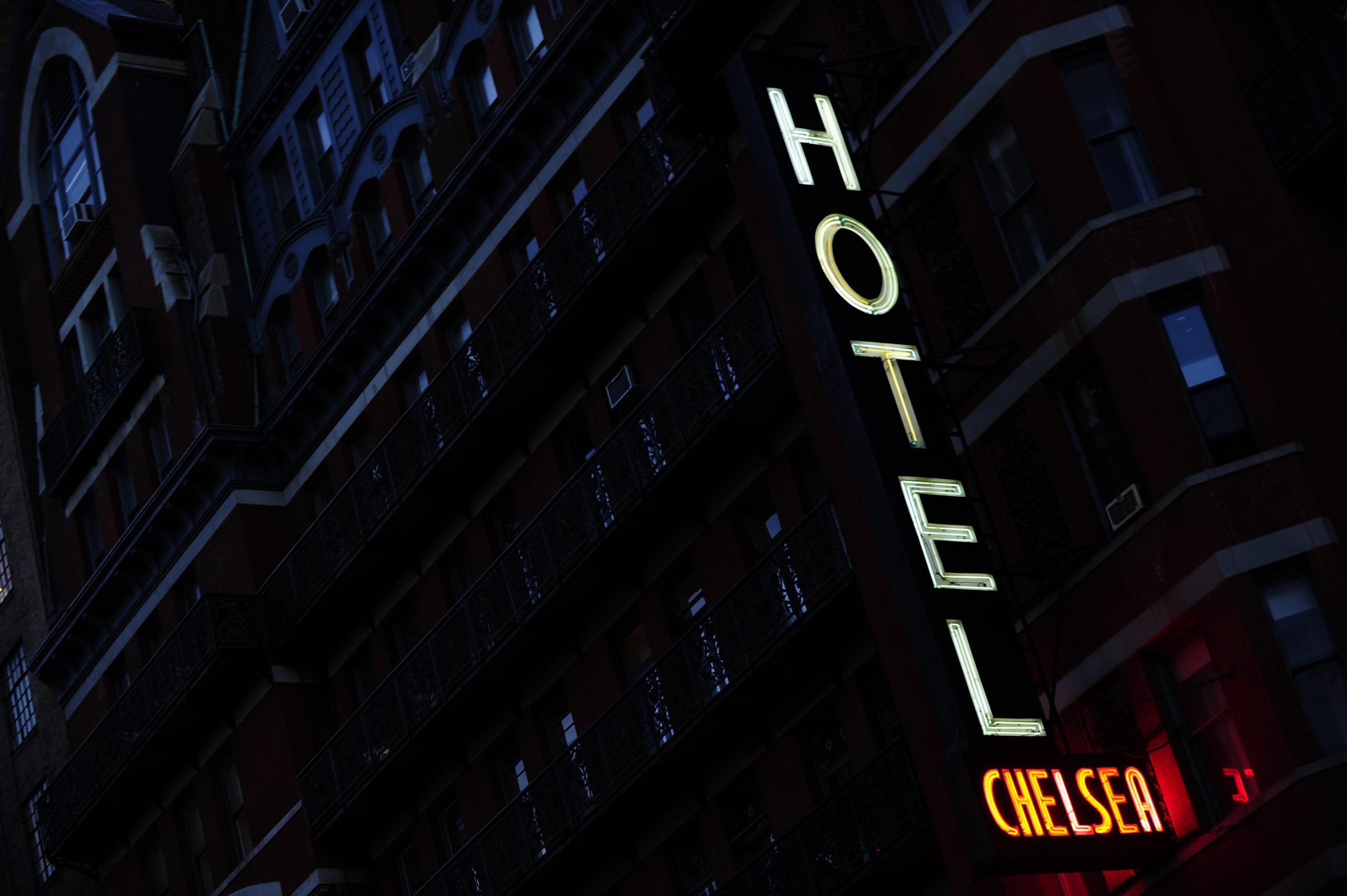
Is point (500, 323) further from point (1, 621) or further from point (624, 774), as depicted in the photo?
point (1, 621)

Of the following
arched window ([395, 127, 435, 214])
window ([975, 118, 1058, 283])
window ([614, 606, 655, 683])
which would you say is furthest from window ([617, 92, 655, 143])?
window ([975, 118, 1058, 283])

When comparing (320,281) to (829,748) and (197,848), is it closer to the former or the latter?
(197,848)

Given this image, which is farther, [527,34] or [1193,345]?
[527,34]

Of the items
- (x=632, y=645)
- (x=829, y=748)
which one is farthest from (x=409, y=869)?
(x=829, y=748)

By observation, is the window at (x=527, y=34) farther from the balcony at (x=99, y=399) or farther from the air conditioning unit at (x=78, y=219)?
the air conditioning unit at (x=78, y=219)

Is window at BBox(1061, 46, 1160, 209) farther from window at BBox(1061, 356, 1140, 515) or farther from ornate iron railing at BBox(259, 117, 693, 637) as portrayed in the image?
ornate iron railing at BBox(259, 117, 693, 637)

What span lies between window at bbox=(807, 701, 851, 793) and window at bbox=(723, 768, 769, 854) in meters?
1.24

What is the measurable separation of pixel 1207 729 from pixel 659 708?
450 inches

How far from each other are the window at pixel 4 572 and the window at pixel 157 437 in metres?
11.2

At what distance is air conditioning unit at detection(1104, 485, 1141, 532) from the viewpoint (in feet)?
94.5

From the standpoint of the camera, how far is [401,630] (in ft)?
148

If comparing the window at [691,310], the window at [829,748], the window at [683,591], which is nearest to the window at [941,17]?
the window at [691,310]

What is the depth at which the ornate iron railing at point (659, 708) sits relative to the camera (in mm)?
34375

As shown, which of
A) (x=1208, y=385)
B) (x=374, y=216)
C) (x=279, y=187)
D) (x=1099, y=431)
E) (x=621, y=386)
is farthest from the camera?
(x=279, y=187)
